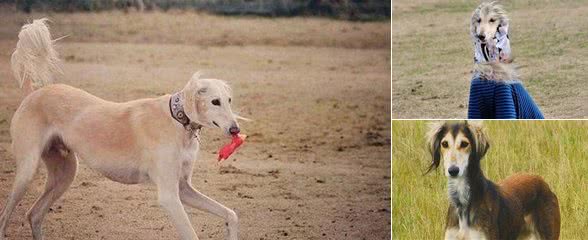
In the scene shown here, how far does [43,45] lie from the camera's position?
23.3 feet

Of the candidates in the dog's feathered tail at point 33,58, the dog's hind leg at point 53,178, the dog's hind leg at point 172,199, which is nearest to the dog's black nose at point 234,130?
the dog's hind leg at point 172,199

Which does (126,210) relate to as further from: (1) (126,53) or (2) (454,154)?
(2) (454,154)


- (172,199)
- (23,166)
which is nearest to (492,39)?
(172,199)

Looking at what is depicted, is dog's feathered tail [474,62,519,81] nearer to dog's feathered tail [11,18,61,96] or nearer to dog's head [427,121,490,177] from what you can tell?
dog's head [427,121,490,177]

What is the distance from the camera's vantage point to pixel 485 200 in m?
7.22

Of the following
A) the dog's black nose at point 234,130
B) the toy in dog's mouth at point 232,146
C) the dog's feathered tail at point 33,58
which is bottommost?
the toy in dog's mouth at point 232,146

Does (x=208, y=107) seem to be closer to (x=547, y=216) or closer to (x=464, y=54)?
(x=464, y=54)

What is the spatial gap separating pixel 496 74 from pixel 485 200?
2.29 feet

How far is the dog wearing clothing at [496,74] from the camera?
24.0 ft

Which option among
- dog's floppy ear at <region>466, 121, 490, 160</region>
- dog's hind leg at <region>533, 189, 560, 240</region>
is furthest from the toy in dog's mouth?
dog's hind leg at <region>533, 189, 560, 240</region>

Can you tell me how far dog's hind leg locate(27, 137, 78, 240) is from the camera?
A: 704cm

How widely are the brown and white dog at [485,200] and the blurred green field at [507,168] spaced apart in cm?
5

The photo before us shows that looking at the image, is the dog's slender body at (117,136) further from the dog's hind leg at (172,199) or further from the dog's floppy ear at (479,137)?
the dog's floppy ear at (479,137)

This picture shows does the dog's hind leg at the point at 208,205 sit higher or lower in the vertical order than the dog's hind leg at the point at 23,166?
lower
